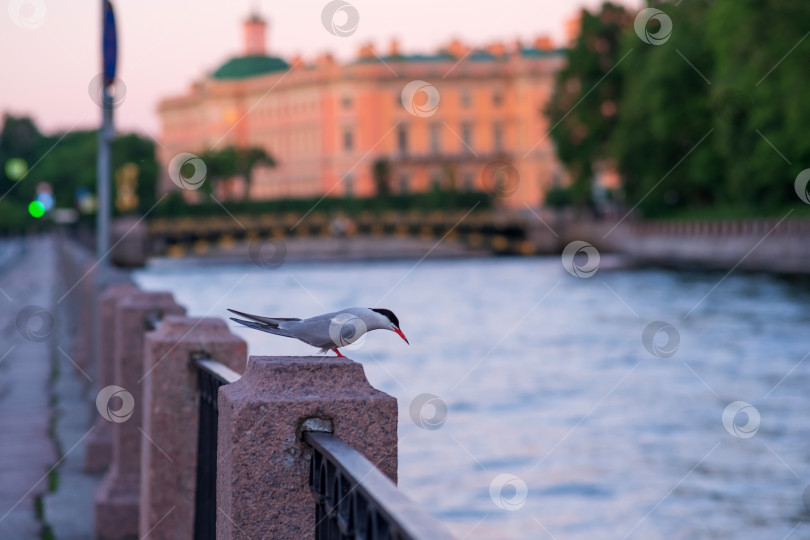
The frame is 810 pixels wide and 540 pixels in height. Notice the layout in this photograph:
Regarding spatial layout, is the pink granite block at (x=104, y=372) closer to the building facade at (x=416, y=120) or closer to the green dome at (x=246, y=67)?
the building facade at (x=416, y=120)

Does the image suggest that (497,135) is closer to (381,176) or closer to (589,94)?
(381,176)

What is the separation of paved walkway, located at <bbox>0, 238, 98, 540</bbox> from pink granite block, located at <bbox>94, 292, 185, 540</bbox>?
7.4 inches

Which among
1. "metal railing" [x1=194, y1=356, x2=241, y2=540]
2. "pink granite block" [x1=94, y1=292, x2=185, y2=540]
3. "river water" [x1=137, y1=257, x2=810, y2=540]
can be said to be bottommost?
"metal railing" [x1=194, y1=356, x2=241, y2=540]

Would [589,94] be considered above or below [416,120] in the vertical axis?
below

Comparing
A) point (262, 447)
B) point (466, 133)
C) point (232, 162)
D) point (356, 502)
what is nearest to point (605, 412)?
point (262, 447)

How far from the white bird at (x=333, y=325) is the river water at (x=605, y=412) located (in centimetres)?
A: 892

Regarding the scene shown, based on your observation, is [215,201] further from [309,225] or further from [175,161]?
[175,161]

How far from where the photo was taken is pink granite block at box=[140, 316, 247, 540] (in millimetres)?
6340

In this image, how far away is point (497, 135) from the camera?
14725cm

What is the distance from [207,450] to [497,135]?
468 ft

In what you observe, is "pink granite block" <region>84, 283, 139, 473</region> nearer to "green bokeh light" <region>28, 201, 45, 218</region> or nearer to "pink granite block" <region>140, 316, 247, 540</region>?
"pink granite block" <region>140, 316, 247, 540</region>

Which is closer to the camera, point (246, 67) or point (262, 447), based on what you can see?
point (262, 447)

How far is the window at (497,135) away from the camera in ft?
480

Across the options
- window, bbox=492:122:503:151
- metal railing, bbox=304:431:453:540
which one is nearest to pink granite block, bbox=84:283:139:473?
metal railing, bbox=304:431:453:540
